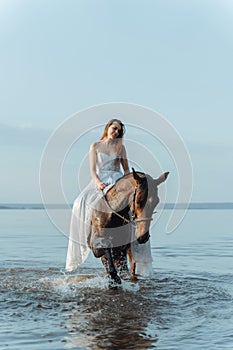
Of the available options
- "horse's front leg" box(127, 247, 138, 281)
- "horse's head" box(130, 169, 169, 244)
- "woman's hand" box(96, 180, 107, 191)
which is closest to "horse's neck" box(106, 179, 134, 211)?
"woman's hand" box(96, 180, 107, 191)

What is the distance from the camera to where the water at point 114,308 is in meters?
6.92

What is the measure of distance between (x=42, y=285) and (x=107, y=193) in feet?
7.21

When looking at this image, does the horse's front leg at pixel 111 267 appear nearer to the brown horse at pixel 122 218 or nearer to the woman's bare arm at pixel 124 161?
the brown horse at pixel 122 218

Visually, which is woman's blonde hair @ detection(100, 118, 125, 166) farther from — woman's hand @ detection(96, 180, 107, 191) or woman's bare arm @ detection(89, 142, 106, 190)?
woman's hand @ detection(96, 180, 107, 191)

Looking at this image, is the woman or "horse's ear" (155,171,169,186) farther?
the woman

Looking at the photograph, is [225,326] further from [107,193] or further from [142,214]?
[107,193]

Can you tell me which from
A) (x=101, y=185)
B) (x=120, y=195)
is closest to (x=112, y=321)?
(x=120, y=195)

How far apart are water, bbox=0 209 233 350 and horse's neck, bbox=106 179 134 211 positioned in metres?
1.48

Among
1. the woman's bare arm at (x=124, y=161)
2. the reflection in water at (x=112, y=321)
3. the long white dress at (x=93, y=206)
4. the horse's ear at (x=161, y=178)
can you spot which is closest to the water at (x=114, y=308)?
the reflection in water at (x=112, y=321)

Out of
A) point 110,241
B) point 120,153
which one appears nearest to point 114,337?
point 110,241

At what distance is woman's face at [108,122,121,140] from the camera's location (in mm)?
10680

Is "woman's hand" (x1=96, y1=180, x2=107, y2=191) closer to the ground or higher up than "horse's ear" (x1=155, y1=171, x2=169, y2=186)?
higher up

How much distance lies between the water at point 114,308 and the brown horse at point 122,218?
562 mm

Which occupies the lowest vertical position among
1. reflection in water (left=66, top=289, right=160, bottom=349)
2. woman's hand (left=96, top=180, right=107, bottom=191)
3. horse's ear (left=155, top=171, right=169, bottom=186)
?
reflection in water (left=66, top=289, right=160, bottom=349)
